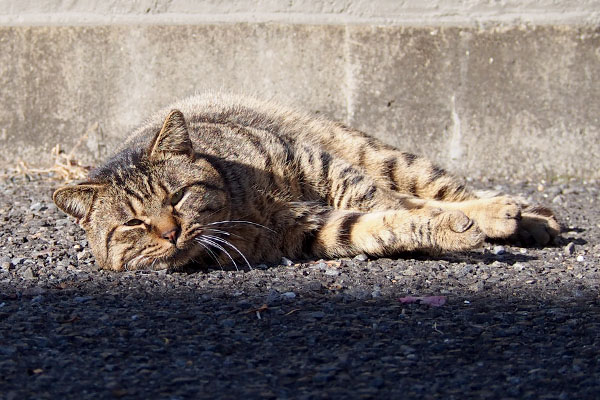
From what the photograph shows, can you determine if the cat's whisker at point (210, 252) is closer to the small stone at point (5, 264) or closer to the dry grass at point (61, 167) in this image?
the small stone at point (5, 264)

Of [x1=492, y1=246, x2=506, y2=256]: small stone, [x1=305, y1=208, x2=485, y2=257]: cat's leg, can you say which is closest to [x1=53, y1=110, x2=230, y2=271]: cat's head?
[x1=305, y1=208, x2=485, y2=257]: cat's leg

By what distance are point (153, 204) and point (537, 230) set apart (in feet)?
6.95

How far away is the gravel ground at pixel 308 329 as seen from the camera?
2.35 meters

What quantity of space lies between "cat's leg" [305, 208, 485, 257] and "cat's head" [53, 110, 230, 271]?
58 centimetres

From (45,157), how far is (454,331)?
13.8 ft

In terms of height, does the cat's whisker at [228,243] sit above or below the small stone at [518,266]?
above

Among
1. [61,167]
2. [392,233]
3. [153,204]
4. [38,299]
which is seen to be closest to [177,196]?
[153,204]

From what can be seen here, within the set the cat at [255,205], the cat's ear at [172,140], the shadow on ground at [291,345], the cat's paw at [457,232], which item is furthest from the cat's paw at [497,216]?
the cat's ear at [172,140]

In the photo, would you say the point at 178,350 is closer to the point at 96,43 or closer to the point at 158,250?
the point at 158,250

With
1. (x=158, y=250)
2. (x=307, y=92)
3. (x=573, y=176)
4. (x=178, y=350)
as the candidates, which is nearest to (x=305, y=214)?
(x=158, y=250)

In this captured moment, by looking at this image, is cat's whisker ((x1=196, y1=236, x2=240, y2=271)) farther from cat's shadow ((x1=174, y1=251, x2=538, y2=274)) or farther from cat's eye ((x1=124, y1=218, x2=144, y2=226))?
cat's eye ((x1=124, y1=218, x2=144, y2=226))

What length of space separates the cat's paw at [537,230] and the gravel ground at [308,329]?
19 centimetres

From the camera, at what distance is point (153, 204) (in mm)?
3520

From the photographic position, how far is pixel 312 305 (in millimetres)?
3045
